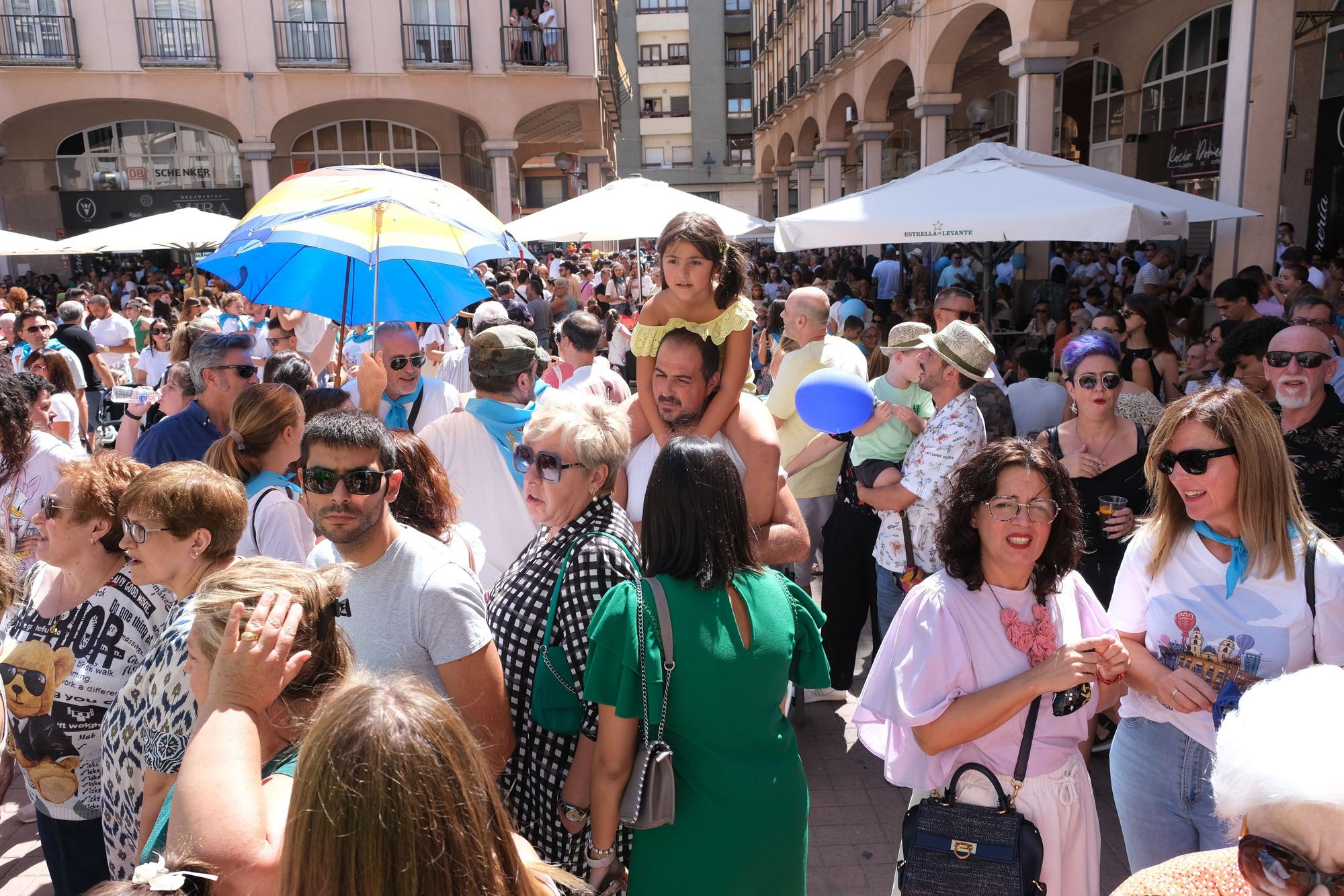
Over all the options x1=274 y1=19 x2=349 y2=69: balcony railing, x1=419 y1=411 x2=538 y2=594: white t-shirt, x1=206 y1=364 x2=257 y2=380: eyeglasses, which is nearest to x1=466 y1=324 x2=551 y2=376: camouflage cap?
x1=419 y1=411 x2=538 y2=594: white t-shirt

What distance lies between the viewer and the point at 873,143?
21.9m

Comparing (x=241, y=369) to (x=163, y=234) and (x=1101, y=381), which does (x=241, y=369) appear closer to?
(x=1101, y=381)

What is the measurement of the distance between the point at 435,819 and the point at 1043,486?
73.5 inches

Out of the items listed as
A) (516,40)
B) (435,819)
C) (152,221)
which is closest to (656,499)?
(435,819)

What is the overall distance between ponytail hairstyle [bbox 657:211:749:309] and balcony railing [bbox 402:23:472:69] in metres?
19.8

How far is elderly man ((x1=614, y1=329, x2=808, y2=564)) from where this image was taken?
3.30 m

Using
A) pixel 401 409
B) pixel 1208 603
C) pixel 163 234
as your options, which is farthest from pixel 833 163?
pixel 1208 603

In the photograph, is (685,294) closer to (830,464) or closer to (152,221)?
(830,464)

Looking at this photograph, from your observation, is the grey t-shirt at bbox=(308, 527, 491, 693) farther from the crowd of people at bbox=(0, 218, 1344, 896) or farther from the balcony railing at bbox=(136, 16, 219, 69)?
the balcony railing at bbox=(136, 16, 219, 69)

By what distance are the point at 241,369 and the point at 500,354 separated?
4.43 ft

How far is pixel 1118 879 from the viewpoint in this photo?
3.51 m

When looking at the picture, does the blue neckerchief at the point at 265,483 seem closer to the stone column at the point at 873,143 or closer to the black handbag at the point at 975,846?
the black handbag at the point at 975,846

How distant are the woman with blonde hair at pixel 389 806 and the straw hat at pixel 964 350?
10.5 feet

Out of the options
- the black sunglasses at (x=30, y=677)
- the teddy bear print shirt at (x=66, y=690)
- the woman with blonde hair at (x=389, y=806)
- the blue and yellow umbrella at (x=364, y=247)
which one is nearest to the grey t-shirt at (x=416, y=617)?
the teddy bear print shirt at (x=66, y=690)
